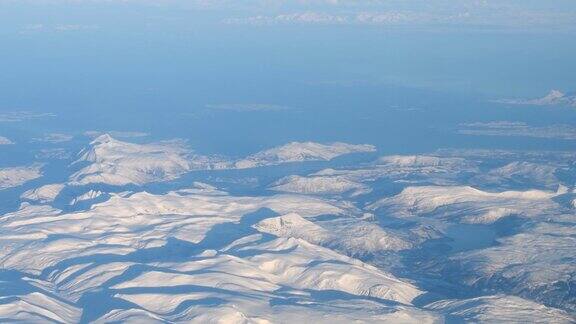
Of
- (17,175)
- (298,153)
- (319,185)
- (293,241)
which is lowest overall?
(17,175)

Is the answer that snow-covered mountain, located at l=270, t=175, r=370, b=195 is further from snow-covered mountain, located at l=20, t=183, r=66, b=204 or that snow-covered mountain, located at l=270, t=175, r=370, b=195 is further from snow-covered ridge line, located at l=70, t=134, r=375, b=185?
snow-covered mountain, located at l=20, t=183, r=66, b=204

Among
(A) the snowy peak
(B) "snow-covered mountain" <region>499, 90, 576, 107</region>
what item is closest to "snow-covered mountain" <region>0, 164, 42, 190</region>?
(A) the snowy peak

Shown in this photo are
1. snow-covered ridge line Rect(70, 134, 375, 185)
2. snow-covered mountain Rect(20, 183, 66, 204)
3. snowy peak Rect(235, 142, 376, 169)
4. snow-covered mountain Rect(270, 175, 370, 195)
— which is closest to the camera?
snow-covered mountain Rect(20, 183, 66, 204)

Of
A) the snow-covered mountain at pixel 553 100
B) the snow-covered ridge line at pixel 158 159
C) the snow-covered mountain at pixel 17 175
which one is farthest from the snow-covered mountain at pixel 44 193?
the snow-covered mountain at pixel 553 100

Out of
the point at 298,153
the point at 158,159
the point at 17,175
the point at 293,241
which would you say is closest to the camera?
the point at 293,241

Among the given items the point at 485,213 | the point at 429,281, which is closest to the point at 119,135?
the point at 485,213

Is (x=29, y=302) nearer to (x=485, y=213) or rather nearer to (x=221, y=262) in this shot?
(x=221, y=262)

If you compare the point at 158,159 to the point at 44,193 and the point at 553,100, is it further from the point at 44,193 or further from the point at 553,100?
the point at 553,100

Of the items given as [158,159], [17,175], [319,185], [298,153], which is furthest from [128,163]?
[319,185]
